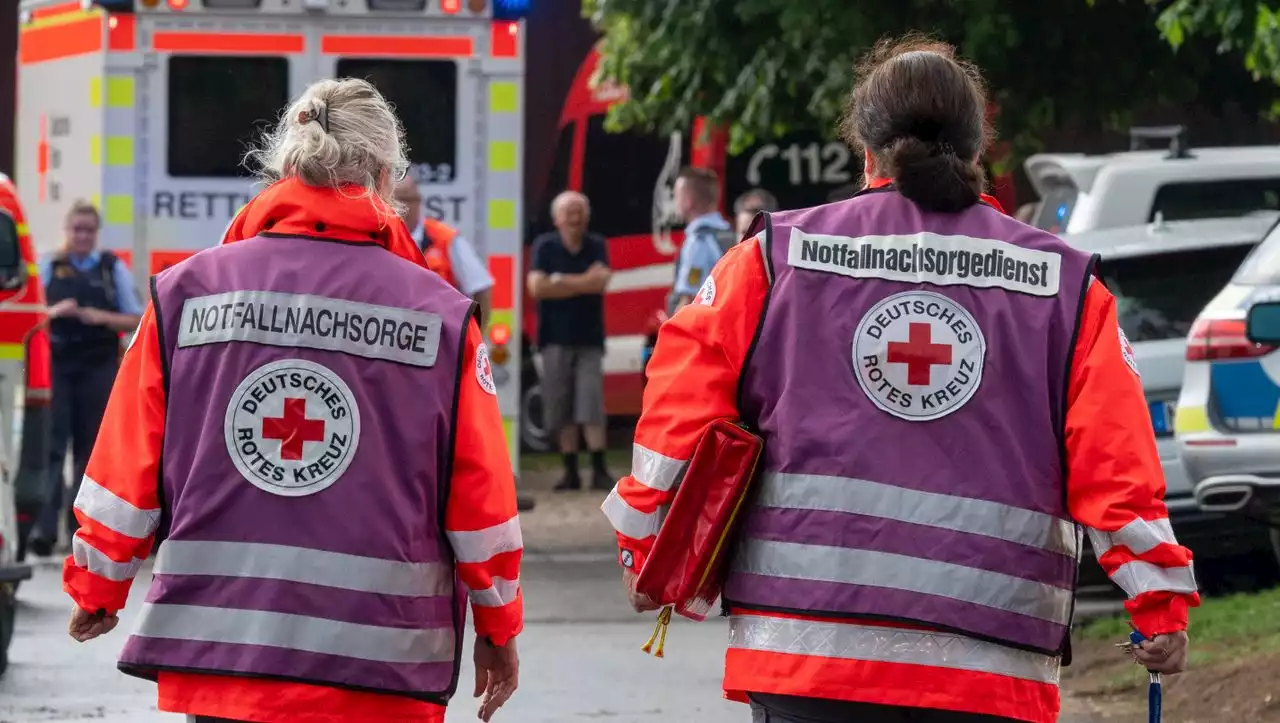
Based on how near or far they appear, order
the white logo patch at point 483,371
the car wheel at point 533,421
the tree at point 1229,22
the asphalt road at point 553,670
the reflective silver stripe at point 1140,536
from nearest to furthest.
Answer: the reflective silver stripe at point 1140,536 → the white logo patch at point 483,371 → the asphalt road at point 553,670 → the tree at point 1229,22 → the car wheel at point 533,421

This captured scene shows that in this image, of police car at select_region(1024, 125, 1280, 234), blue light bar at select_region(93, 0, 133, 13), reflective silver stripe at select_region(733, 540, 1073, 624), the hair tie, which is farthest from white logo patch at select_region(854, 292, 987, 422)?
blue light bar at select_region(93, 0, 133, 13)

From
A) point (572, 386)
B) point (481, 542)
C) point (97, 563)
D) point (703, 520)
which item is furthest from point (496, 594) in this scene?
point (572, 386)

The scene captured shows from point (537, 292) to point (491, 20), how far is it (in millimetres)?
3328

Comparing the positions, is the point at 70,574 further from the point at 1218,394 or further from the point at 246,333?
the point at 1218,394

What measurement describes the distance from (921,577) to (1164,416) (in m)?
5.94

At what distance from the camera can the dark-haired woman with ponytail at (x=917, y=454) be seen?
12.6ft

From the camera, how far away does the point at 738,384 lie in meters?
3.97

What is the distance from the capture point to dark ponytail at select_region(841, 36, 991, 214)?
4.00 m

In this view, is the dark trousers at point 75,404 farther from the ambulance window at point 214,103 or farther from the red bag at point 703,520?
the red bag at point 703,520

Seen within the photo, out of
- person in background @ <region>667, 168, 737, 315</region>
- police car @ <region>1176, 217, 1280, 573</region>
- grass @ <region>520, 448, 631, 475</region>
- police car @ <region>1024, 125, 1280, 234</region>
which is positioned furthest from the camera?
grass @ <region>520, 448, 631, 475</region>

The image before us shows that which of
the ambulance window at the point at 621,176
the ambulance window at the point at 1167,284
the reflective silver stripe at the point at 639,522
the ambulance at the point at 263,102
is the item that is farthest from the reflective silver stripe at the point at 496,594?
the ambulance window at the point at 621,176

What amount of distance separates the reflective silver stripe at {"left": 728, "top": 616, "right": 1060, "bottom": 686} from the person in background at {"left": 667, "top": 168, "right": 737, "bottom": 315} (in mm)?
9366

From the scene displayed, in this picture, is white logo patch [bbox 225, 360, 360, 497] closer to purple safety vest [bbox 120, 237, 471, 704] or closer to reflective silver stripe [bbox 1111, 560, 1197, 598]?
purple safety vest [bbox 120, 237, 471, 704]

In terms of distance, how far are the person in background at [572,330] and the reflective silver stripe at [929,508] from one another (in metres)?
11.4
